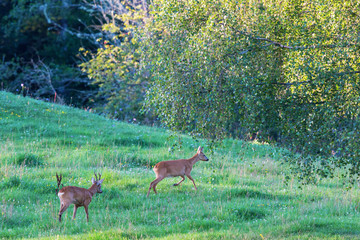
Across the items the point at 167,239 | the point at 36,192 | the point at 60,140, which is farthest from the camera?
the point at 60,140

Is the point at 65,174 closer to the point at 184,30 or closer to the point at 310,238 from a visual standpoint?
the point at 184,30

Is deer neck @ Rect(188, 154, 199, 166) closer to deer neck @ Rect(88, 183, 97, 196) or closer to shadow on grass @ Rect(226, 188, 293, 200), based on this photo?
shadow on grass @ Rect(226, 188, 293, 200)

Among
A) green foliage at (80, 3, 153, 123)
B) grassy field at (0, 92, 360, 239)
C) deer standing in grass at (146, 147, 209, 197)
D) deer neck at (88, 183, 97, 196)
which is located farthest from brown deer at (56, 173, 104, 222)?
green foliage at (80, 3, 153, 123)

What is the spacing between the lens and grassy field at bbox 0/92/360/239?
10.5 metres

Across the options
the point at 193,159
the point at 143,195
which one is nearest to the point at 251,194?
the point at 193,159

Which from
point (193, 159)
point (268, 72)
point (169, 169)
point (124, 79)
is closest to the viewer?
point (268, 72)

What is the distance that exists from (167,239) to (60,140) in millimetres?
11138

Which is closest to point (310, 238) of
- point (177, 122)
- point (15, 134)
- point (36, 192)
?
point (177, 122)

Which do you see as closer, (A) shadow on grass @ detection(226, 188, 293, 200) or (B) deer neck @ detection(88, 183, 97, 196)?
(B) deer neck @ detection(88, 183, 97, 196)

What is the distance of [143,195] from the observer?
13266 mm

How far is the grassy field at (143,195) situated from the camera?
10.5 metres

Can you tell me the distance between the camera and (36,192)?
13.2 m

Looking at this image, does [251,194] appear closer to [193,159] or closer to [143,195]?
[193,159]

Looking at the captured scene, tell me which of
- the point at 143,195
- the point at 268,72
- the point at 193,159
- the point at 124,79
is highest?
the point at 268,72
